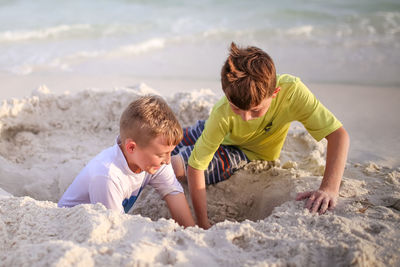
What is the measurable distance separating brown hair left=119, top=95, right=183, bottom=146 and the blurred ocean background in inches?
70.2

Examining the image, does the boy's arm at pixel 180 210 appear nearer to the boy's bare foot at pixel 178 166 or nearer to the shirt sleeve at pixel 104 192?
the shirt sleeve at pixel 104 192

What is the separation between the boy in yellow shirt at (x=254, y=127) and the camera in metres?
1.82

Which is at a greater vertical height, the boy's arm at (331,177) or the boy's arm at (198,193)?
the boy's arm at (331,177)

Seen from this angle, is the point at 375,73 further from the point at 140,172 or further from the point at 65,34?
the point at 65,34

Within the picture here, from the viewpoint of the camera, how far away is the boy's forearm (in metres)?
2.07

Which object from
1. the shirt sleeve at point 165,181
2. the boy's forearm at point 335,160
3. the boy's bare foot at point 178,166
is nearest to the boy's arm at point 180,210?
the shirt sleeve at point 165,181

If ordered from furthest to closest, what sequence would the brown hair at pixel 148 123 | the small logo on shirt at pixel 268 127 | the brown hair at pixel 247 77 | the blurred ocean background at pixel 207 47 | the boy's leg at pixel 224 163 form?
the blurred ocean background at pixel 207 47
the boy's leg at pixel 224 163
the small logo on shirt at pixel 268 127
the brown hair at pixel 148 123
the brown hair at pixel 247 77

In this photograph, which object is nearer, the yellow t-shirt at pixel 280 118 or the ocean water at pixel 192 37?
the yellow t-shirt at pixel 280 118

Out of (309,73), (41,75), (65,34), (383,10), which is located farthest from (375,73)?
(65,34)

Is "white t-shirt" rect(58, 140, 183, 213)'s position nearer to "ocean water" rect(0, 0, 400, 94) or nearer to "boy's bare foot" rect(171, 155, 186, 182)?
"boy's bare foot" rect(171, 155, 186, 182)

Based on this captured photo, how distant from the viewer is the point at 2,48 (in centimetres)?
584

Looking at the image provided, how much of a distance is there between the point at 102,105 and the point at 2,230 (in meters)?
1.78

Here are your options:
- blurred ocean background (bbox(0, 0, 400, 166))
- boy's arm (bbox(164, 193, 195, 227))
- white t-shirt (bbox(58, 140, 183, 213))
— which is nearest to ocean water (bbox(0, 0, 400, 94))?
blurred ocean background (bbox(0, 0, 400, 166))

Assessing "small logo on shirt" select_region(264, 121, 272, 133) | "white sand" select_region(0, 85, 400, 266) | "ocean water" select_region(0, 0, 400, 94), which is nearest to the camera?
"white sand" select_region(0, 85, 400, 266)
